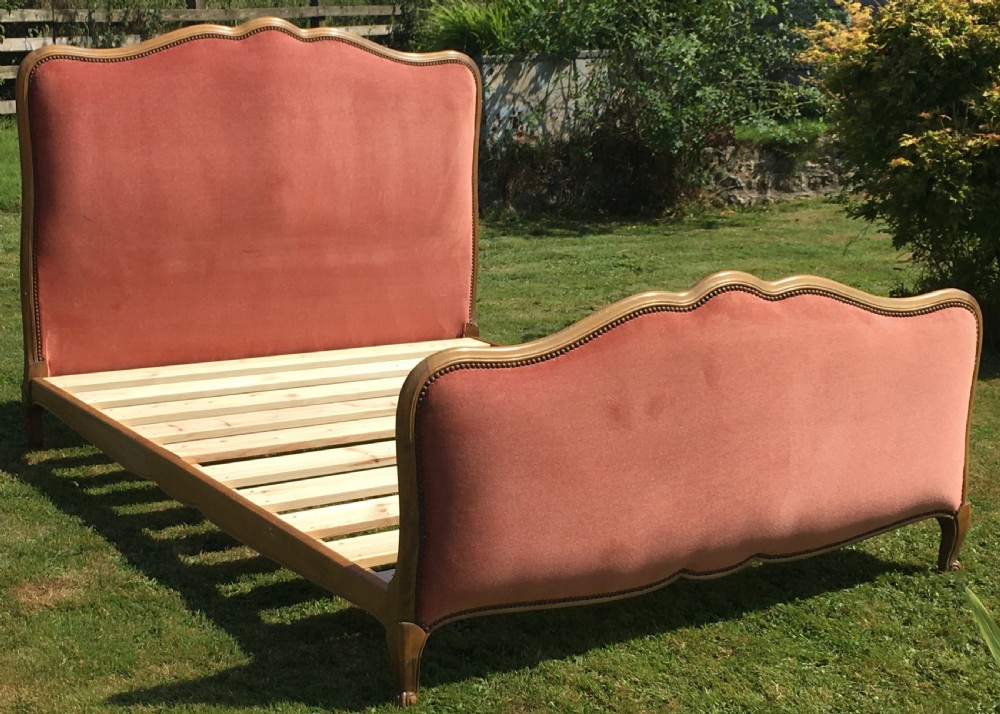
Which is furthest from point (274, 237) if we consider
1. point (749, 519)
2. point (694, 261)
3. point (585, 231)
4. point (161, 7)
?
point (161, 7)

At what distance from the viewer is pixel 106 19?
1252cm

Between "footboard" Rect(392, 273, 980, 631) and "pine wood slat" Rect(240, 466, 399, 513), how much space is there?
1.02 metres

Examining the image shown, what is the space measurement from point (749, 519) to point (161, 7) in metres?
10.5

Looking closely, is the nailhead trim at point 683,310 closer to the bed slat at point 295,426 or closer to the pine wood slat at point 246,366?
the bed slat at point 295,426

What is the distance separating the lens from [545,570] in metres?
3.54

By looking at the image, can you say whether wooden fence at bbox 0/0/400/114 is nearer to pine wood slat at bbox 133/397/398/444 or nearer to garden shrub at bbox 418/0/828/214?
garden shrub at bbox 418/0/828/214

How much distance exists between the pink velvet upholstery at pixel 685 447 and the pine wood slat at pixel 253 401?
2112 mm

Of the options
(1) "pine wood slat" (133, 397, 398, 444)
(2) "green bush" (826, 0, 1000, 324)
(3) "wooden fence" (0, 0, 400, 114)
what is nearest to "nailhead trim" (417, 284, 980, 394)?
(1) "pine wood slat" (133, 397, 398, 444)

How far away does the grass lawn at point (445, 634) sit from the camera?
11.7 feet

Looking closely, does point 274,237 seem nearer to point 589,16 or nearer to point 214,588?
point 214,588

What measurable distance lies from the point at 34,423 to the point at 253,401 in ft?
3.33

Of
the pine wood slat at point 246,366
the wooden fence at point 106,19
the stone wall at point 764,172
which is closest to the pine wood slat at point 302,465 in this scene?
the pine wood slat at point 246,366

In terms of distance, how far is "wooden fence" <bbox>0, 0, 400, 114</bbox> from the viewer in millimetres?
12164

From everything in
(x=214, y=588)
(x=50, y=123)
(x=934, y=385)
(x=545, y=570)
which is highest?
(x=50, y=123)
